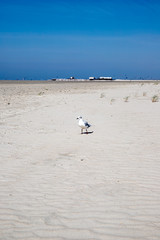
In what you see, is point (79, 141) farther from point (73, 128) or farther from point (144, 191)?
point (144, 191)

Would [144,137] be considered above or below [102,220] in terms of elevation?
above

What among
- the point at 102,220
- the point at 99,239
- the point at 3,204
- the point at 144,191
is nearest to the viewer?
the point at 99,239

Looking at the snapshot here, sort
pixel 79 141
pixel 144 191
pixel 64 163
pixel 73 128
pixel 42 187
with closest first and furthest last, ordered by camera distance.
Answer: pixel 144 191 < pixel 42 187 < pixel 64 163 < pixel 79 141 < pixel 73 128

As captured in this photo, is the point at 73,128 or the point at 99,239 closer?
the point at 99,239

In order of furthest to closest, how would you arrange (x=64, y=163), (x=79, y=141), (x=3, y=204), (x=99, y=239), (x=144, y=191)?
1. (x=79, y=141)
2. (x=64, y=163)
3. (x=144, y=191)
4. (x=3, y=204)
5. (x=99, y=239)

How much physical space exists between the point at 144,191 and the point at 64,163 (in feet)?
6.36

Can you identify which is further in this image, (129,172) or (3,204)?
(129,172)

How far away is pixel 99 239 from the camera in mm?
2939

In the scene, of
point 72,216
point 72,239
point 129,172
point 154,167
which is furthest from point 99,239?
point 154,167

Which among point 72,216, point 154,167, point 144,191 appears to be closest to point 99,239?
point 72,216

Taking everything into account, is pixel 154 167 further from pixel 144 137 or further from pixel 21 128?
pixel 21 128

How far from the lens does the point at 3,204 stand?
12.6 feet

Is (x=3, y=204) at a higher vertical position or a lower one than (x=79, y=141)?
lower

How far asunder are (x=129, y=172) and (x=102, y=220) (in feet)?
5.59
